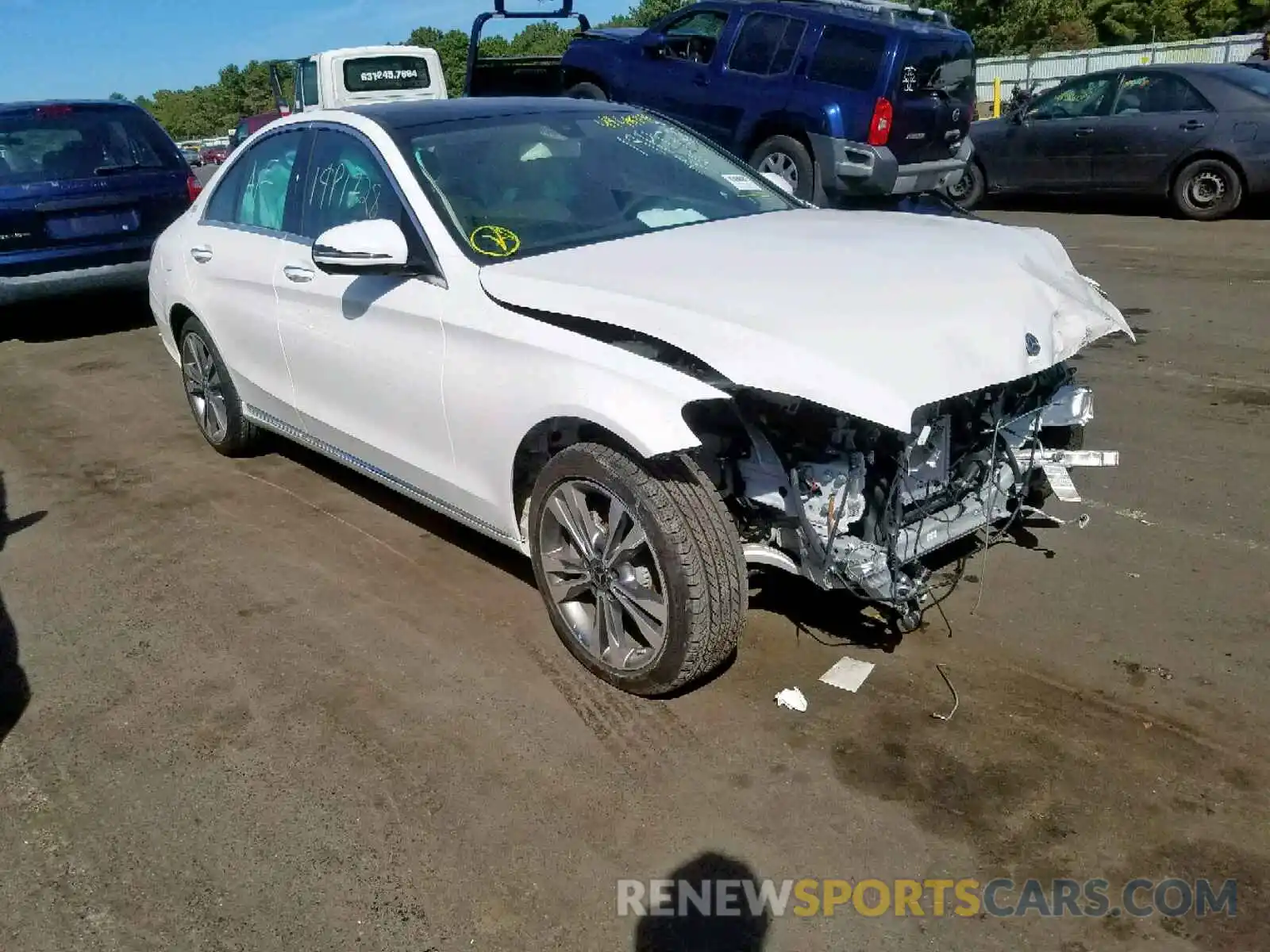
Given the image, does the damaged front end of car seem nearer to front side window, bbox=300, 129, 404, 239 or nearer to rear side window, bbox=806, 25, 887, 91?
front side window, bbox=300, 129, 404, 239

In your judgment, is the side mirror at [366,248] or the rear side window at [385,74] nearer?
the side mirror at [366,248]

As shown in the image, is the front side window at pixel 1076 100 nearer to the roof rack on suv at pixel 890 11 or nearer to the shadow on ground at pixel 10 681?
the roof rack on suv at pixel 890 11

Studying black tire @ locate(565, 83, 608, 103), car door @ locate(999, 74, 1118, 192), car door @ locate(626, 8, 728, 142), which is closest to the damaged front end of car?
car door @ locate(626, 8, 728, 142)

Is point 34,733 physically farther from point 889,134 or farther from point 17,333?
point 889,134

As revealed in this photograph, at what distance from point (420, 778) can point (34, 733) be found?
132 cm

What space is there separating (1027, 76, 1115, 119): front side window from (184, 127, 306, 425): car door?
9939 mm

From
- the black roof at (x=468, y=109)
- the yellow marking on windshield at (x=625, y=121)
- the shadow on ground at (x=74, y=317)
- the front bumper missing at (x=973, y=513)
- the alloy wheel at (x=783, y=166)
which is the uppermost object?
the black roof at (x=468, y=109)

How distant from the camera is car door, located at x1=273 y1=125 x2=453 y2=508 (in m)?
3.77

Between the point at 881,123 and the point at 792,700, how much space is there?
24.9ft

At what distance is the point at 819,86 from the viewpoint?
32.3 ft

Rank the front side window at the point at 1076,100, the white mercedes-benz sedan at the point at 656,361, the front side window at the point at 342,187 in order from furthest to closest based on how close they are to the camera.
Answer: the front side window at the point at 1076,100 < the front side window at the point at 342,187 < the white mercedes-benz sedan at the point at 656,361

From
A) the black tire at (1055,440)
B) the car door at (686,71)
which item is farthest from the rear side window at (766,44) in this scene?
the black tire at (1055,440)

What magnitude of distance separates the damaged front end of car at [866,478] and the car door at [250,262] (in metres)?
2.37

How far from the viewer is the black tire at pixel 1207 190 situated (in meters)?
11.0
